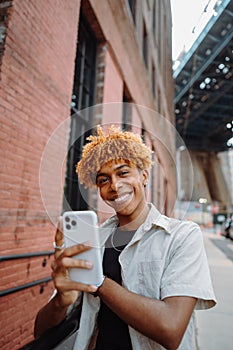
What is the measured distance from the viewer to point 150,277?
2.97 feet

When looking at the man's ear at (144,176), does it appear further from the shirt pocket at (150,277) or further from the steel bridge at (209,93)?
the shirt pocket at (150,277)

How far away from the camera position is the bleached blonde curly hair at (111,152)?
0.97 meters

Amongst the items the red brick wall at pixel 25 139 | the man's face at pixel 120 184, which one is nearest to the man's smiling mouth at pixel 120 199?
the man's face at pixel 120 184

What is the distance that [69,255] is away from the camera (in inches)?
26.0

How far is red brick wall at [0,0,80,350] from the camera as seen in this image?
2.21 m

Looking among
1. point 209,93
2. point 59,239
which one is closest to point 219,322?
point 59,239

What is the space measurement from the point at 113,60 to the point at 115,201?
16.2 feet

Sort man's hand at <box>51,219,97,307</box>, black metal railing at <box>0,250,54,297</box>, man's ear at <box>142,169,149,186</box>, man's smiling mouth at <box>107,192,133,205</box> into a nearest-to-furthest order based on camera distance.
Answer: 1. man's hand at <box>51,219,97,307</box>
2. man's smiling mouth at <box>107,192,133,205</box>
3. man's ear at <box>142,169,149,186</box>
4. black metal railing at <box>0,250,54,297</box>

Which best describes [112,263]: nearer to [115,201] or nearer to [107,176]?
[115,201]

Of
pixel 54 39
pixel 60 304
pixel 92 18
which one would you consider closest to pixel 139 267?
pixel 60 304

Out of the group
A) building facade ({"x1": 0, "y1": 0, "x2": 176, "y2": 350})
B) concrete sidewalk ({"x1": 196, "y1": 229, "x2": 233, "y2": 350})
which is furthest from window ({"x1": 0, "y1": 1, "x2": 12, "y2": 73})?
concrete sidewalk ({"x1": 196, "y1": 229, "x2": 233, "y2": 350})

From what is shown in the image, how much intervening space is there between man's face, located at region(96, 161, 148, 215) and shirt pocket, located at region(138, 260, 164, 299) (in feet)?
0.82

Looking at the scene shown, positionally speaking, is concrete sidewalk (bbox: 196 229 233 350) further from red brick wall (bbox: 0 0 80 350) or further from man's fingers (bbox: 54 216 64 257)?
man's fingers (bbox: 54 216 64 257)

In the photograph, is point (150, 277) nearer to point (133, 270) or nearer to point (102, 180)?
point (133, 270)
